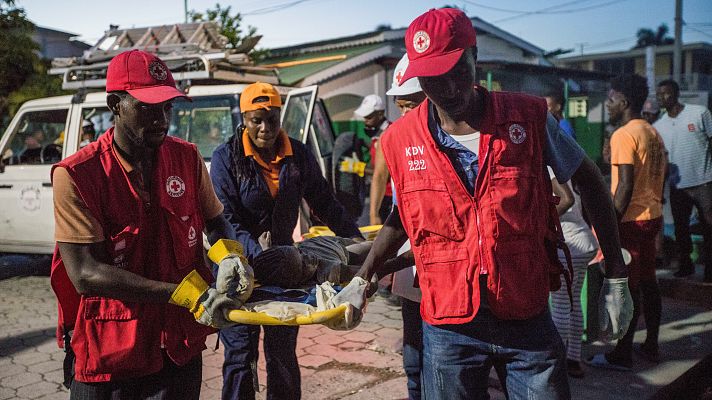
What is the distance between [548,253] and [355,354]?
120 inches

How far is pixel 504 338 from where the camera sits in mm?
2154

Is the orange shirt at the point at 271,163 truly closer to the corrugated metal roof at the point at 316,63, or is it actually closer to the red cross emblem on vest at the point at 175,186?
the red cross emblem on vest at the point at 175,186

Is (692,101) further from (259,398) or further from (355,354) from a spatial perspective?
(259,398)

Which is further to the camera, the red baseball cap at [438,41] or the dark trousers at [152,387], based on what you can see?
the dark trousers at [152,387]

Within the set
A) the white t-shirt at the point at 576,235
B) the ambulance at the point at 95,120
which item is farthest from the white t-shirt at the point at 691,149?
the ambulance at the point at 95,120

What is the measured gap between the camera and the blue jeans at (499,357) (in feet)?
7.01

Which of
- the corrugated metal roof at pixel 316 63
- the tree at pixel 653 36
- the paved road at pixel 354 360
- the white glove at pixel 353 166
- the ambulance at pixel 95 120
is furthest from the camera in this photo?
the tree at pixel 653 36

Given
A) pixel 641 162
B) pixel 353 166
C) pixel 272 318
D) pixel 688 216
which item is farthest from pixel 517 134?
pixel 688 216

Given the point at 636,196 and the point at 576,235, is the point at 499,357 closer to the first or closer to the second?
the point at 576,235

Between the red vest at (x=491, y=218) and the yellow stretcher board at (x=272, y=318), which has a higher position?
the red vest at (x=491, y=218)

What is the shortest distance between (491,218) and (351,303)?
0.60 m

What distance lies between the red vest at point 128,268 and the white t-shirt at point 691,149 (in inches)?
230

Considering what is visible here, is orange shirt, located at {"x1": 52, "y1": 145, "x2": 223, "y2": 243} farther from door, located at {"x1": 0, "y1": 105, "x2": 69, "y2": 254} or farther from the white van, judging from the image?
door, located at {"x1": 0, "y1": 105, "x2": 69, "y2": 254}

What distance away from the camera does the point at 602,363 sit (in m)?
4.66
